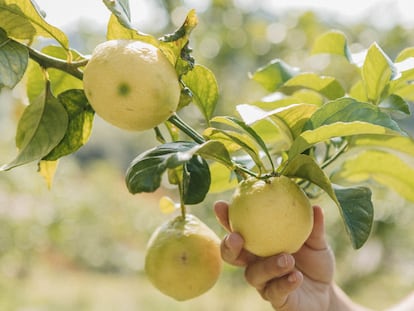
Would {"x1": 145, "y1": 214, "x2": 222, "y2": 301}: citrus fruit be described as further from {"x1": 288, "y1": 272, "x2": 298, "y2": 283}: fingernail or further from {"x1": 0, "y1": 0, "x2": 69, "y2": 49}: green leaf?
{"x1": 0, "y1": 0, "x2": 69, "y2": 49}: green leaf

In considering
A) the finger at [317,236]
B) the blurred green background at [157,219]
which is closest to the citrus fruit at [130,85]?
the finger at [317,236]

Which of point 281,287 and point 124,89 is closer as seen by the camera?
point 124,89

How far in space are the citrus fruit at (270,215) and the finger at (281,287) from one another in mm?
102

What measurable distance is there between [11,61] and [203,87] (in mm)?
168

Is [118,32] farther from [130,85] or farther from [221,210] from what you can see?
[221,210]

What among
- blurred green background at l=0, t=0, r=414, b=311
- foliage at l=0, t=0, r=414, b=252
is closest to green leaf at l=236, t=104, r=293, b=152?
foliage at l=0, t=0, r=414, b=252

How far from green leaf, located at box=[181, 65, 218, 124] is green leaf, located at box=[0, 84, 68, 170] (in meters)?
0.11

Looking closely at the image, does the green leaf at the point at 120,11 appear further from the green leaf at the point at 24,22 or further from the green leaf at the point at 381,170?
the green leaf at the point at 381,170

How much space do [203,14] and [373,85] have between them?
8.72 ft

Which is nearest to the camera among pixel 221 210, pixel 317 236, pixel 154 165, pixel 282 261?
pixel 154 165

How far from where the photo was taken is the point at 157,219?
4941 millimetres

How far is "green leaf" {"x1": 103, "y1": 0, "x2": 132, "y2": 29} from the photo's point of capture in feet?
1.36

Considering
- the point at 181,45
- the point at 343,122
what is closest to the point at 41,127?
the point at 181,45

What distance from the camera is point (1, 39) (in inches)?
17.6
